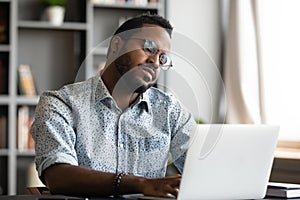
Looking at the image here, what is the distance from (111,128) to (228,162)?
620 millimetres

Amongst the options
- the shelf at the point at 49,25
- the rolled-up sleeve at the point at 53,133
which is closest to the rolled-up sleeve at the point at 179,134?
the rolled-up sleeve at the point at 53,133

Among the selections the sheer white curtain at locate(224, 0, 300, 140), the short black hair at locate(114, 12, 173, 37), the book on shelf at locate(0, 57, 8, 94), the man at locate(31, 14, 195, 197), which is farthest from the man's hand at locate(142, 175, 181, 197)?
the book on shelf at locate(0, 57, 8, 94)

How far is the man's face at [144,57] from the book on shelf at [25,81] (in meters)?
2.01

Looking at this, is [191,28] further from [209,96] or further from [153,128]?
[153,128]

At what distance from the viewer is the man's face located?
87.7 inches

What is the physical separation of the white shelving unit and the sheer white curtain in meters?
0.57

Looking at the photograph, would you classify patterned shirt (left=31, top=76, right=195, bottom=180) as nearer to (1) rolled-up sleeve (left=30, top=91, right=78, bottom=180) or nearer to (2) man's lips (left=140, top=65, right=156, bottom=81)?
(1) rolled-up sleeve (left=30, top=91, right=78, bottom=180)

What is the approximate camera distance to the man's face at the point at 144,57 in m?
2.23

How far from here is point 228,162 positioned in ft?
6.01

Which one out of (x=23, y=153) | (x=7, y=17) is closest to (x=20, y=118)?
(x=23, y=153)

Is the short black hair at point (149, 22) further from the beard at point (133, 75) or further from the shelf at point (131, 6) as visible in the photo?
the shelf at point (131, 6)

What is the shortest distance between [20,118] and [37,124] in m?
2.15

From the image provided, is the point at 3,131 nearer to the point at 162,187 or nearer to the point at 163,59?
the point at 163,59

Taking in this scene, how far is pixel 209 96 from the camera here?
4570 mm
